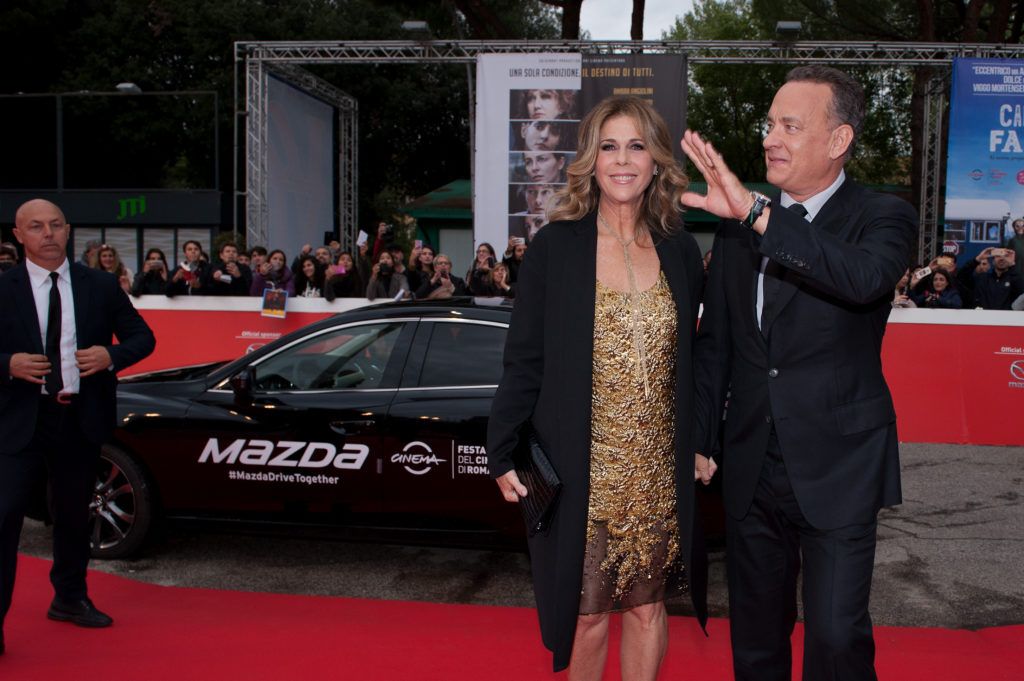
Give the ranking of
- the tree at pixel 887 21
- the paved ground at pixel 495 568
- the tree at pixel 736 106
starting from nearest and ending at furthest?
the paved ground at pixel 495 568
the tree at pixel 887 21
the tree at pixel 736 106

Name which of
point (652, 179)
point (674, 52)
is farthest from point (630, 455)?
point (674, 52)

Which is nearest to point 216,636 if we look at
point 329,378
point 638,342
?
point 329,378

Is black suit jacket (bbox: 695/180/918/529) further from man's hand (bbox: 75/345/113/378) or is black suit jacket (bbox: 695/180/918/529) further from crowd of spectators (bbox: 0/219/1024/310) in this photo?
crowd of spectators (bbox: 0/219/1024/310)

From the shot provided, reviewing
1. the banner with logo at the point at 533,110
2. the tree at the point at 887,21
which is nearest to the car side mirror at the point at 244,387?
the banner with logo at the point at 533,110

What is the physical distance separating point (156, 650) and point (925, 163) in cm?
1640

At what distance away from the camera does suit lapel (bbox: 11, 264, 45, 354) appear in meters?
4.35

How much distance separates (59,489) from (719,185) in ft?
11.2

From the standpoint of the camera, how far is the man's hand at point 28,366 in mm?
4117

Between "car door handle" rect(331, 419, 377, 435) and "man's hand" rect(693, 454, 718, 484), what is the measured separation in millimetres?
2541

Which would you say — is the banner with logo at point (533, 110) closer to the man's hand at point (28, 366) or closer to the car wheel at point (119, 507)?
the car wheel at point (119, 507)

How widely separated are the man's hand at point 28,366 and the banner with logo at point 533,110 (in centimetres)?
1181

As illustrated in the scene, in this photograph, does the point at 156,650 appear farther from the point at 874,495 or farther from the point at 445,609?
the point at 874,495

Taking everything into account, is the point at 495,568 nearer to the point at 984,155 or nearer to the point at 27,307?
the point at 27,307

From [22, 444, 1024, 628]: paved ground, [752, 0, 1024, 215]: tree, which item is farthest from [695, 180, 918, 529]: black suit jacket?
[752, 0, 1024, 215]: tree
